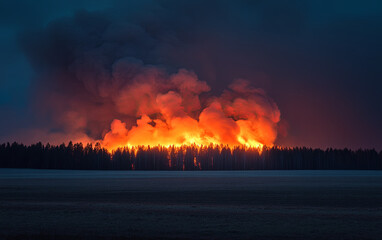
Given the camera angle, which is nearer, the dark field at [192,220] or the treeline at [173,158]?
the dark field at [192,220]

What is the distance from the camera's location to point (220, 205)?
85.0 ft

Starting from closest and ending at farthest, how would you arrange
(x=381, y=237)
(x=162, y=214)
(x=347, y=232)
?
(x=381, y=237), (x=347, y=232), (x=162, y=214)

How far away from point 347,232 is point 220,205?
10.3 m

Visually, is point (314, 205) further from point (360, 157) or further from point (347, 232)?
point (360, 157)

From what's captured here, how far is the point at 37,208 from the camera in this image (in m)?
24.2

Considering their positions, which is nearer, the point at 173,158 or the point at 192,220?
the point at 192,220

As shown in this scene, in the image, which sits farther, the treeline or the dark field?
the treeline

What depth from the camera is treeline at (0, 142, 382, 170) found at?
170250 mm

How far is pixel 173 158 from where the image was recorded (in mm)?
181750

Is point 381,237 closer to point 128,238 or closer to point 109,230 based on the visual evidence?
point 128,238

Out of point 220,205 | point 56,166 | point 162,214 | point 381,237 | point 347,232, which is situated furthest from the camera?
point 56,166

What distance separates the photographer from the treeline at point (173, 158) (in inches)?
6703

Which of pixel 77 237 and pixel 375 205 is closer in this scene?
pixel 77 237

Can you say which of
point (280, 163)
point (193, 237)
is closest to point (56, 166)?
point (280, 163)
